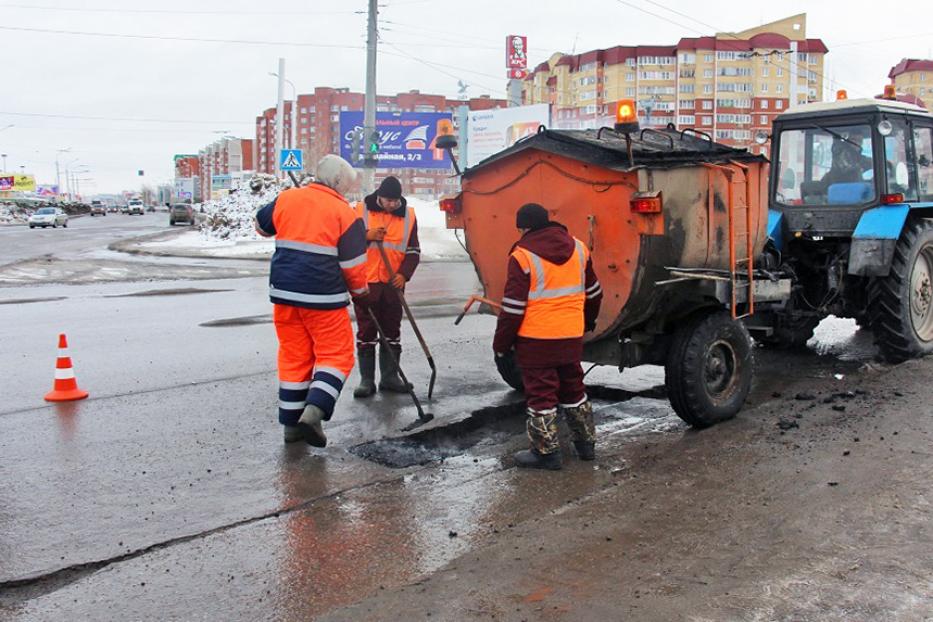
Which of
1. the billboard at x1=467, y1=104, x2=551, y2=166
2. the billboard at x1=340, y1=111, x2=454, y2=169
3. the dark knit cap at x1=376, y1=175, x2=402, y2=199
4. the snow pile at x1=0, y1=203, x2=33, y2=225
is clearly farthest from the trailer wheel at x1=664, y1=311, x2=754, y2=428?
the snow pile at x1=0, y1=203, x2=33, y2=225

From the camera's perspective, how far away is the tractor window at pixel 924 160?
8117 mm

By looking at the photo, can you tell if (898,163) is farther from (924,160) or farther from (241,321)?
(241,321)

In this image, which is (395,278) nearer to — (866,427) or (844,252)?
(866,427)

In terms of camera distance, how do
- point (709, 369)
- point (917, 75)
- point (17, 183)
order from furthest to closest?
point (17, 183) < point (917, 75) < point (709, 369)

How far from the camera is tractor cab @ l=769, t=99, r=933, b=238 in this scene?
7762mm

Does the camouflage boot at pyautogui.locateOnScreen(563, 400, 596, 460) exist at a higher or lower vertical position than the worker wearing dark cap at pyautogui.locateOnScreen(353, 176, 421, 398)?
lower

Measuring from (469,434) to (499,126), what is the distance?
94.7ft

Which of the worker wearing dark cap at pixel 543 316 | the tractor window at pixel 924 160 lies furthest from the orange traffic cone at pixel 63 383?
the tractor window at pixel 924 160

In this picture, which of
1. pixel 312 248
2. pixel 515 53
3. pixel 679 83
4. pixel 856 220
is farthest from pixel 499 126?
pixel 679 83

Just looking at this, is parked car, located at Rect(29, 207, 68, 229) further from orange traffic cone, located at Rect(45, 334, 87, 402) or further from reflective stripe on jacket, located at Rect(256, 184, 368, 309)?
reflective stripe on jacket, located at Rect(256, 184, 368, 309)

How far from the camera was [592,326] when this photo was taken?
5.41 m

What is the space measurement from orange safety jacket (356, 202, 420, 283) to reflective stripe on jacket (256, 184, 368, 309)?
1.42 meters

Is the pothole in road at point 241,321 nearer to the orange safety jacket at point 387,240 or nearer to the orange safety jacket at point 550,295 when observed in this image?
the orange safety jacket at point 387,240

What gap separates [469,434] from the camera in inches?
240
